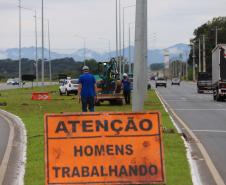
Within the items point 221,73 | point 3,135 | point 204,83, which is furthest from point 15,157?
point 204,83

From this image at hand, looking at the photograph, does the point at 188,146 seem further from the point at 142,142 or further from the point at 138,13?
the point at 142,142

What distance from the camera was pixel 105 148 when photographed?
9531 mm

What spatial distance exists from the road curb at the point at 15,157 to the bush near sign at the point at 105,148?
60.9 inches

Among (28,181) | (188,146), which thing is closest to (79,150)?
(28,181)

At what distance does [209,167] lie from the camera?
1227 centimetres

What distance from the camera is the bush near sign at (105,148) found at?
9406 millimetres

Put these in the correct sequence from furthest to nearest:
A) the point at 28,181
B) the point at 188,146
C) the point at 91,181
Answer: the point at 188,146
the point at 28,181
the point at 91,181

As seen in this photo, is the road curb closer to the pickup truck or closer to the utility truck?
the utility truck

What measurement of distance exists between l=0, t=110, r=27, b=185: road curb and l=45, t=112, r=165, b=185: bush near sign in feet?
5.07

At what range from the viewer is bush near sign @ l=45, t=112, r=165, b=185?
9406mm

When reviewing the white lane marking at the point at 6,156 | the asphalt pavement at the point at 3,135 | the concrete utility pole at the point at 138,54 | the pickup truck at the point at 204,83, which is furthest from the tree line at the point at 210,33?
the concrete utility pole at the point at 138,54

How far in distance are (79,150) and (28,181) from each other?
166 cm

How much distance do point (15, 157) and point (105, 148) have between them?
5089 mm

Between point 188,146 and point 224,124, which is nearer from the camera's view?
point 188,146
